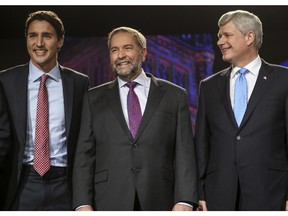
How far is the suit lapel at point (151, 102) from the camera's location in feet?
10.9

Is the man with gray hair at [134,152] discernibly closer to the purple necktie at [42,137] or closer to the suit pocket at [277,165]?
the purple necktie at [42,137]

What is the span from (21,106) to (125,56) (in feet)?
2.05

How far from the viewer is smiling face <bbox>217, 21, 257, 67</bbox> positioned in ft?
11.6

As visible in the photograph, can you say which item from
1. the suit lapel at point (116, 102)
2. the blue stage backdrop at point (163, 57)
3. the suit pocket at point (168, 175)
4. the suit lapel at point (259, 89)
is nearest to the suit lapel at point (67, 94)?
the suit lapel at point (116, 102)

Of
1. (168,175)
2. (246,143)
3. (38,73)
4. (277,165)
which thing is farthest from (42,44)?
(277,165)

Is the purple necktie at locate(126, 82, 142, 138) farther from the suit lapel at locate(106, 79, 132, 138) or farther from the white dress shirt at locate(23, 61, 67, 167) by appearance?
the white dress shirt at locate(23, 61, 67, 167)

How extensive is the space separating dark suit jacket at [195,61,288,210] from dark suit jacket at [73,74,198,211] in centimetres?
14

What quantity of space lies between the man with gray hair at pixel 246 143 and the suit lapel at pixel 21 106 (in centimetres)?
94

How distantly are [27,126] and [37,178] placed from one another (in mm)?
287

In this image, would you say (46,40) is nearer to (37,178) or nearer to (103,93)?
(103,93)

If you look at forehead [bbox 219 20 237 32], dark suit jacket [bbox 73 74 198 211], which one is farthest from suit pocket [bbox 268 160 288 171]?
forehead [bbox 219 20 237 32]

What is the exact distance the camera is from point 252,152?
11.0 ft

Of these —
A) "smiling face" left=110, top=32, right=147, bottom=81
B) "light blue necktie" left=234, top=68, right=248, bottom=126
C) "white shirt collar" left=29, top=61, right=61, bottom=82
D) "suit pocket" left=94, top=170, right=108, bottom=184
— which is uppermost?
"smiling face" left=110, top=32, right=147, bottom=81

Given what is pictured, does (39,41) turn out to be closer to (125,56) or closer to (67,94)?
(67,94)
